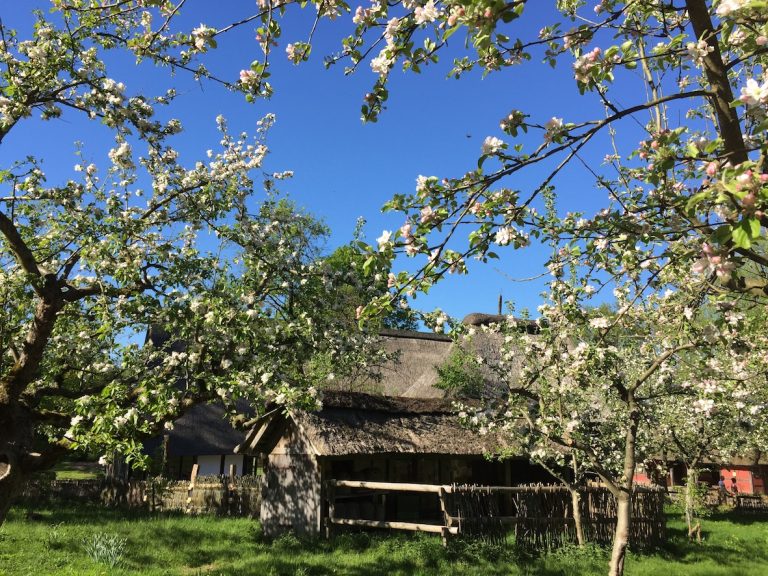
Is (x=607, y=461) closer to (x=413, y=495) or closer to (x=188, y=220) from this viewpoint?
(x=413, y=495)

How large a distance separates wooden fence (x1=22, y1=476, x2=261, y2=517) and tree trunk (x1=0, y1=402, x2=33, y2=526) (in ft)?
42.2

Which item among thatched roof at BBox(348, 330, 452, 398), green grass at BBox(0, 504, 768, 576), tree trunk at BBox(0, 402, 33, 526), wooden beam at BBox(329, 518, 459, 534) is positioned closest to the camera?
tree trunk at BBox(0, 402, 33, 526)

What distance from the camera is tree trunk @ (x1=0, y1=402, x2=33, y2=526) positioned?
7062 millimetres

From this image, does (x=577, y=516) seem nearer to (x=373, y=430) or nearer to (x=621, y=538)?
(x=621, y=538)

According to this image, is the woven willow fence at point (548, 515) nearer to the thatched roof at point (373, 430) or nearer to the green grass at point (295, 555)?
the green grass at point (295, 555)

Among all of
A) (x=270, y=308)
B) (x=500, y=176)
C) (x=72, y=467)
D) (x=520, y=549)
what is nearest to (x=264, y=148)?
(x=270, y=308)

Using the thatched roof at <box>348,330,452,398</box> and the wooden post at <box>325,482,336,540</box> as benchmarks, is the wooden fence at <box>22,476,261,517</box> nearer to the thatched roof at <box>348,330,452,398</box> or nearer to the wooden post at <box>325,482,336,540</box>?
the wooden post at <box>325,482,336,540</box>

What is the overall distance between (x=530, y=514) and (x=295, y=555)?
234 inches

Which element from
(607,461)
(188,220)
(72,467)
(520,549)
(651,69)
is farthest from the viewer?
(72,467)

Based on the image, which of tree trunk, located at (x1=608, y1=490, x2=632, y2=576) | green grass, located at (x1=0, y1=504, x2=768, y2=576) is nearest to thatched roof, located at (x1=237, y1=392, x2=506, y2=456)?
green grass, located at (x1=0, y1=504, x2=768, y2=576)

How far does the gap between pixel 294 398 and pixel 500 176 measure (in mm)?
5067

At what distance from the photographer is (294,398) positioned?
7.49 metres

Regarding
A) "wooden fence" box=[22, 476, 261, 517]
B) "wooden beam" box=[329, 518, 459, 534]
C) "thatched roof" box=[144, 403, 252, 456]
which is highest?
"thatched roof" box=[144, 403, 252, 456]

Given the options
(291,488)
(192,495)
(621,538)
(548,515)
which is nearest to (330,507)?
(291,488)
